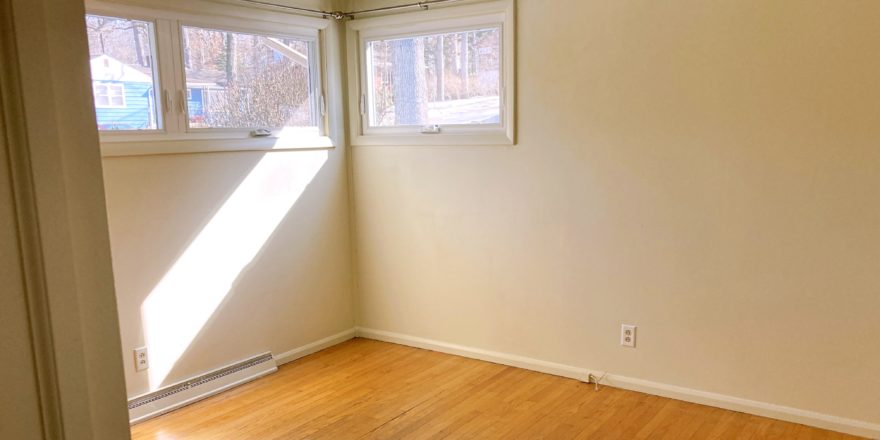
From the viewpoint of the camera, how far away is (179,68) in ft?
10.4

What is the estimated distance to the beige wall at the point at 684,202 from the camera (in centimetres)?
269

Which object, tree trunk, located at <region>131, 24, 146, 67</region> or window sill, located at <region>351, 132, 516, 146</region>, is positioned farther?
window sill, located at <region>351, 132, 516, 146</region>

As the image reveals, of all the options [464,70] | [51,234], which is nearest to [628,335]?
[464,70]

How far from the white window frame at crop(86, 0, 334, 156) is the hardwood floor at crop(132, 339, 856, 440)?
1.33 metres

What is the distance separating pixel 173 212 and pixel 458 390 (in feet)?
5.71

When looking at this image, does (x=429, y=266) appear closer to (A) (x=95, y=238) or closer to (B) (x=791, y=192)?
(B) (x=791, y=192)

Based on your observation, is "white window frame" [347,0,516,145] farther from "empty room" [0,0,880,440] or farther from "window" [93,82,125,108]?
"window" [93,82,125,108]

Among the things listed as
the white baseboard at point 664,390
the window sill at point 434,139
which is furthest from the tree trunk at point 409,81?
the white baseboard at point 664,390

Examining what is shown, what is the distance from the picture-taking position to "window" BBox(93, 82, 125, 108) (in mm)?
2895

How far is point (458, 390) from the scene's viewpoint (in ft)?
11.0

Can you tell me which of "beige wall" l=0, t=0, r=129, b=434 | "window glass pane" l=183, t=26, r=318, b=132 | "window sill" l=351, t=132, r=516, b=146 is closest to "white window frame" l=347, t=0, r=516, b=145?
"window sill" l=351, t=132, r=516, b=146

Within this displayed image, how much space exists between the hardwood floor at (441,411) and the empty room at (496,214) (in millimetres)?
19

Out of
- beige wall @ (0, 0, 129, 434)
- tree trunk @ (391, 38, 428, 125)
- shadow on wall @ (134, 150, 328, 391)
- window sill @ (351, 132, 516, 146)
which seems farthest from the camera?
tree trunk @ (391, 38, 428, 125)

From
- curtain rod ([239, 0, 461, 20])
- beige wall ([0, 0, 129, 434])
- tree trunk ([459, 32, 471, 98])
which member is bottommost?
beige wall ([0, 0, 129, 434])
